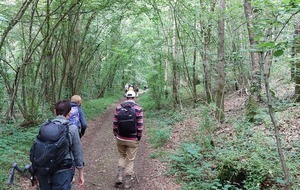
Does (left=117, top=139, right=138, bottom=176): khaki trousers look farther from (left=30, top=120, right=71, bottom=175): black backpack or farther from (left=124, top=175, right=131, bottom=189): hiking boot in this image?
(left=30, top=120, right=71, bottom=175): black backpack

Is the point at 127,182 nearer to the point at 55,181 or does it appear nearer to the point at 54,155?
the point at 55,181

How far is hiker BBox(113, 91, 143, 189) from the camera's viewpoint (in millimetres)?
5359

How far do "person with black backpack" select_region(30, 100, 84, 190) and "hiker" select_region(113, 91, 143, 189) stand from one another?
2.04 meters

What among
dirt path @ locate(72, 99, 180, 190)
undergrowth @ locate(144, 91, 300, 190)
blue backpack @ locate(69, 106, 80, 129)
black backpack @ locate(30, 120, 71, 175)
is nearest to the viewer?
black backpack @ locate(30, 120, 71, 175)

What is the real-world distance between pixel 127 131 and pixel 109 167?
2023mm

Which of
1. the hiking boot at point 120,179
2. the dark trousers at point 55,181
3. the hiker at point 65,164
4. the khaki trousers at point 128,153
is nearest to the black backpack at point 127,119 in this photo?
the khaki trousers at point 128,153

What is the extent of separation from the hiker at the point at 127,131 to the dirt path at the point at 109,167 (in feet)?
1.34

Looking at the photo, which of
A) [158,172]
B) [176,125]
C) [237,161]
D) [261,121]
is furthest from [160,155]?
[176,125]

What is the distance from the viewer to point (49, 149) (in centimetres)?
295

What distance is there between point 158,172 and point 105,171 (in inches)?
52.5

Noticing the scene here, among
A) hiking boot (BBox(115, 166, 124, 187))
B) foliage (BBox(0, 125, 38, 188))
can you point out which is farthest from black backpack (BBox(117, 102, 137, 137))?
foliage (BBox(0, 125, 38, 188))

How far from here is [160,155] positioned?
25.7 feet

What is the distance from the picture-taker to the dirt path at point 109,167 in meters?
5.77

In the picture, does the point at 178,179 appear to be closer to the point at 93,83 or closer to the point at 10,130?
the point at 10,130
